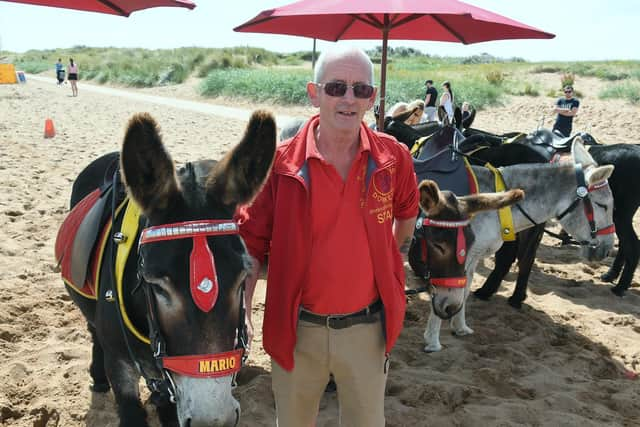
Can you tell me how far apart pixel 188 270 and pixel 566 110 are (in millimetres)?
10557

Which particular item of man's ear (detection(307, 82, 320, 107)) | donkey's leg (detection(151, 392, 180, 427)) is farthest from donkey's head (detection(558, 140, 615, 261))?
donkey's leg (detection(151, 392, 180, 427))

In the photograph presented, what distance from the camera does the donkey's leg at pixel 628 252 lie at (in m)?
6.10

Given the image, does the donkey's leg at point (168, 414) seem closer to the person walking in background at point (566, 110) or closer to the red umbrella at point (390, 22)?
the red umbrella at point (390, 22)

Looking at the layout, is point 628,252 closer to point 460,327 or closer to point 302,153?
point 460,327

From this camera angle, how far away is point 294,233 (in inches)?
84.8

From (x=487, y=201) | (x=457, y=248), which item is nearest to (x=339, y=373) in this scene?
(x=457, y=248)

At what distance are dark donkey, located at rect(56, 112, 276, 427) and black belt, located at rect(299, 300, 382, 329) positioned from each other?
1.19ft

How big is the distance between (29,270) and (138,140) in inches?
182

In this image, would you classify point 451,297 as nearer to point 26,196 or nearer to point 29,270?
point 29,270

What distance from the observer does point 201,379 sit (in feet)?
5.92

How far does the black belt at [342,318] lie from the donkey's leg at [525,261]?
3.91 metres

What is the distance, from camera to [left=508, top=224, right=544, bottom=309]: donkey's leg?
222 inches

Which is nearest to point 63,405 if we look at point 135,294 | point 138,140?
point 135,294

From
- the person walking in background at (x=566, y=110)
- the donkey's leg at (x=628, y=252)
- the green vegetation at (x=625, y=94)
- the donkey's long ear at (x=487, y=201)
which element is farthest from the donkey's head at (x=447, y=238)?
the green vegetation at (x=625, y=94)
